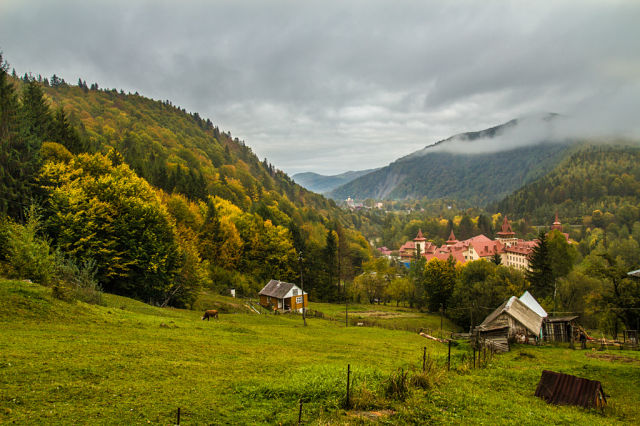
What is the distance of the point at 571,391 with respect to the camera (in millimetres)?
14055

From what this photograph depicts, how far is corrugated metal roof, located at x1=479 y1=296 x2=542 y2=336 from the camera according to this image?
3369 centimetres

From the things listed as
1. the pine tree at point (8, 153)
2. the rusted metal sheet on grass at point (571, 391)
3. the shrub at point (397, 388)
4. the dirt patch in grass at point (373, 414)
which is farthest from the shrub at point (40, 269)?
the rusted metal sheet on grass at point (571, 391)

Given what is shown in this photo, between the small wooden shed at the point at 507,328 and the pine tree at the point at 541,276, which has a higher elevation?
the pine tree at the point at 541,276

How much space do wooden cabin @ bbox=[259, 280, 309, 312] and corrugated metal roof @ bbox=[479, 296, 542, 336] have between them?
1020 inches

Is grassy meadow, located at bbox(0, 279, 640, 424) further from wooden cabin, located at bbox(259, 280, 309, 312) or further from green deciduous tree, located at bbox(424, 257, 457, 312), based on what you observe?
green deciduous tree, located at bbox(424, 257, 457, 312)

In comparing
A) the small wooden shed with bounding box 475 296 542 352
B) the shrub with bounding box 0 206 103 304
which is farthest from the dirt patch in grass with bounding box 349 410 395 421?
the small wooden shed with bounding box 475 296 542 352

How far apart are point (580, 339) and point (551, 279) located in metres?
23.9

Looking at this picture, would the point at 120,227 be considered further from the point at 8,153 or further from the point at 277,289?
the point at 277,289

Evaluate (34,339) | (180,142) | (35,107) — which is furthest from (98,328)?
(180,142)

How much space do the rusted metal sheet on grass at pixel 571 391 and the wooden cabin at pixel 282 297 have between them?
1465 inches

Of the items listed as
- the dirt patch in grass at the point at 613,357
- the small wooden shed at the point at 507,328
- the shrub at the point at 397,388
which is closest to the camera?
the shrub at the point at 397,388

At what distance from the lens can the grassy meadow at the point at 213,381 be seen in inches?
406

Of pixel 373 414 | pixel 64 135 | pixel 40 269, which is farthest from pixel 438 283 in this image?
pixel 64 135

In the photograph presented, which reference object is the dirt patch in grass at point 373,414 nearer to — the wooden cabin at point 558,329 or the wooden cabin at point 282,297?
the wooden cabin at point 558,329
